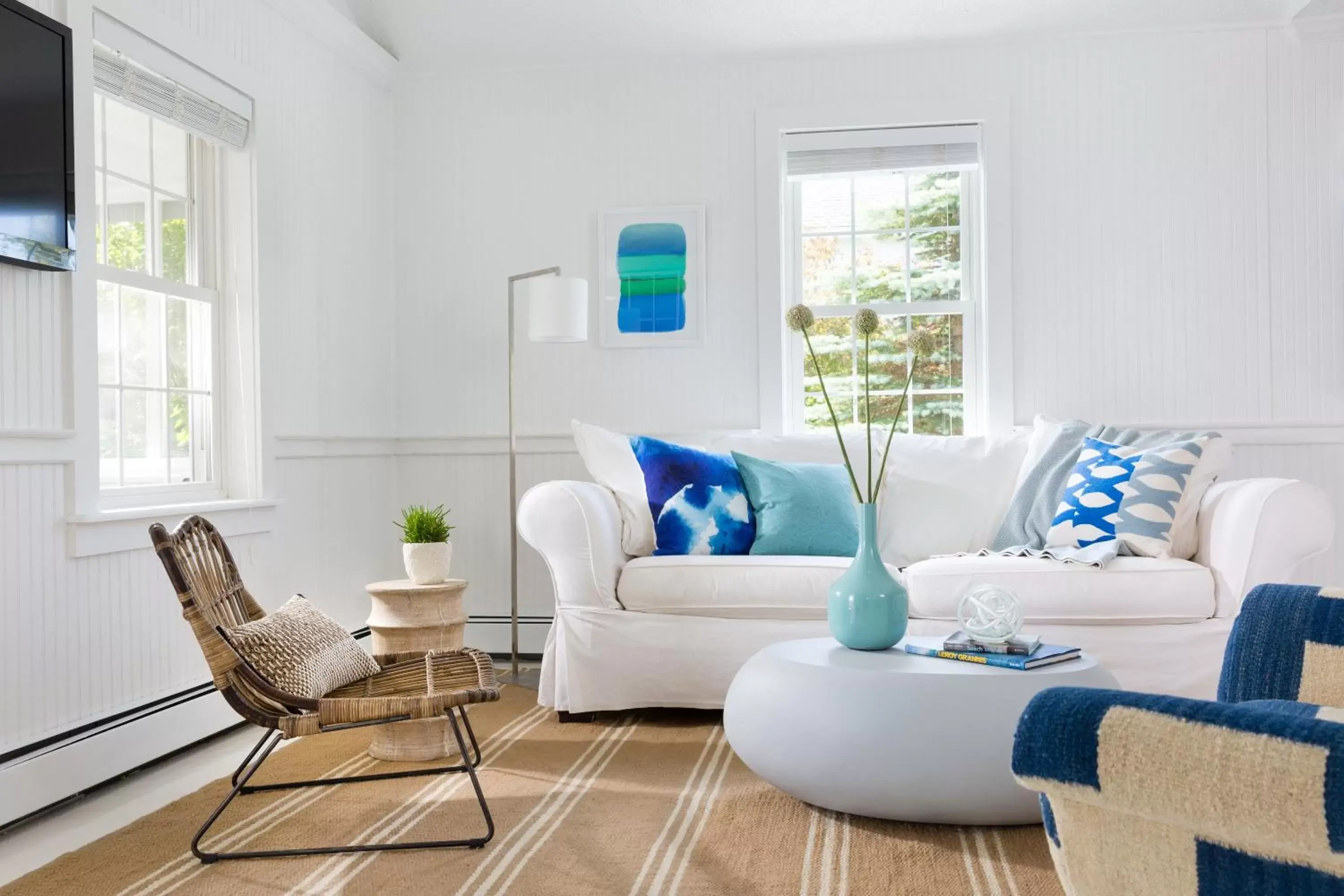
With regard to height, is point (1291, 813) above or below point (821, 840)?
above

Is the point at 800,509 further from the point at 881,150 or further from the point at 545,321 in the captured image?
the point at 881,150

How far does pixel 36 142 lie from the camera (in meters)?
2.67

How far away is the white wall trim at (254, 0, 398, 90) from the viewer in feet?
13.3

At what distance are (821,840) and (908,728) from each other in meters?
0.33

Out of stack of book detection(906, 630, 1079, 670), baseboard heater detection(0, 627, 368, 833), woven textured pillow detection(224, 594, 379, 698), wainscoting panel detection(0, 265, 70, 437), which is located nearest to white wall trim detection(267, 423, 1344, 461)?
baseboard heater detection(0, 627, 368, 833)

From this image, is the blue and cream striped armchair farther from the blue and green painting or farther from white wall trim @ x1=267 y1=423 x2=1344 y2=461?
the blue and green painting

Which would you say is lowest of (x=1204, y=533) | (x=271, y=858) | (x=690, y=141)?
(x=271, y=858)

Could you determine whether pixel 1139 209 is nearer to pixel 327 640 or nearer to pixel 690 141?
pixel 690 141

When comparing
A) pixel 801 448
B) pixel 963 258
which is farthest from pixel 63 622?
pixel 963 258

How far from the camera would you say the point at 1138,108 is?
443cm

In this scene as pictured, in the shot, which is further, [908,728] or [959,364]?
[959,364]

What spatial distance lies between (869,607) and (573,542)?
1.22 metres

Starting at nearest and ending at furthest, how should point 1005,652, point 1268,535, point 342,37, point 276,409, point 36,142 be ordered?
point 1005,652 → point 36,142 → point 1268,535 → point 276,409 → point 342,37

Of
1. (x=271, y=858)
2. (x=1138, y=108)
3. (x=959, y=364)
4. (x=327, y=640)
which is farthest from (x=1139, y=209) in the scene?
(x=271, y=858)
